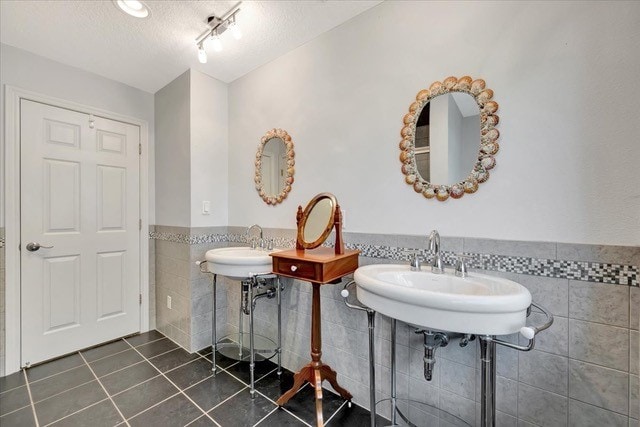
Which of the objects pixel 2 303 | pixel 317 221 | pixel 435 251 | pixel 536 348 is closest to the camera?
pixel 536 348

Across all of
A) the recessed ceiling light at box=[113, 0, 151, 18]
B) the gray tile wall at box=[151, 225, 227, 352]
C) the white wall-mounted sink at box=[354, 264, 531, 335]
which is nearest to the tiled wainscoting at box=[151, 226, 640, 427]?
the white wall-mounted sink at box=[354, 264, 531, 335]

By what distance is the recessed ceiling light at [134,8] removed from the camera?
4.99 feet

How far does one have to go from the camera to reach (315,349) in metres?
1.55

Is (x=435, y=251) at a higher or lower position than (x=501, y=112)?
lower

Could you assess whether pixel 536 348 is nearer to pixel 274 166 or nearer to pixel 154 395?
pixel 274 166

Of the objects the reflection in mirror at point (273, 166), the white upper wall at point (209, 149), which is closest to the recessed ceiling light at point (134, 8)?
the white upper wall at point (209, 149)

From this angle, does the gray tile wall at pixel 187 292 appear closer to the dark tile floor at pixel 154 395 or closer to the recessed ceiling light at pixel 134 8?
the dark tile floor at pixel 154 395

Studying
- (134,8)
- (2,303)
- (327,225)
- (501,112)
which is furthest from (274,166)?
(2,303)

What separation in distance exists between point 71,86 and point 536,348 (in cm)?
356

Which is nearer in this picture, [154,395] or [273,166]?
[154,395]

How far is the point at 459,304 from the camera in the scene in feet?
2.74

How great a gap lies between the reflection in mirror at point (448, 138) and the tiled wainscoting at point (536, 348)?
0.35m

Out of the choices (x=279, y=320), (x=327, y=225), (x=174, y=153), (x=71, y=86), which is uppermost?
(x=71, y=86)

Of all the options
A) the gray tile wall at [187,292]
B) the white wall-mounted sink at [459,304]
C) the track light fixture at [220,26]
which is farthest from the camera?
the gray tile wall at [187,292]
